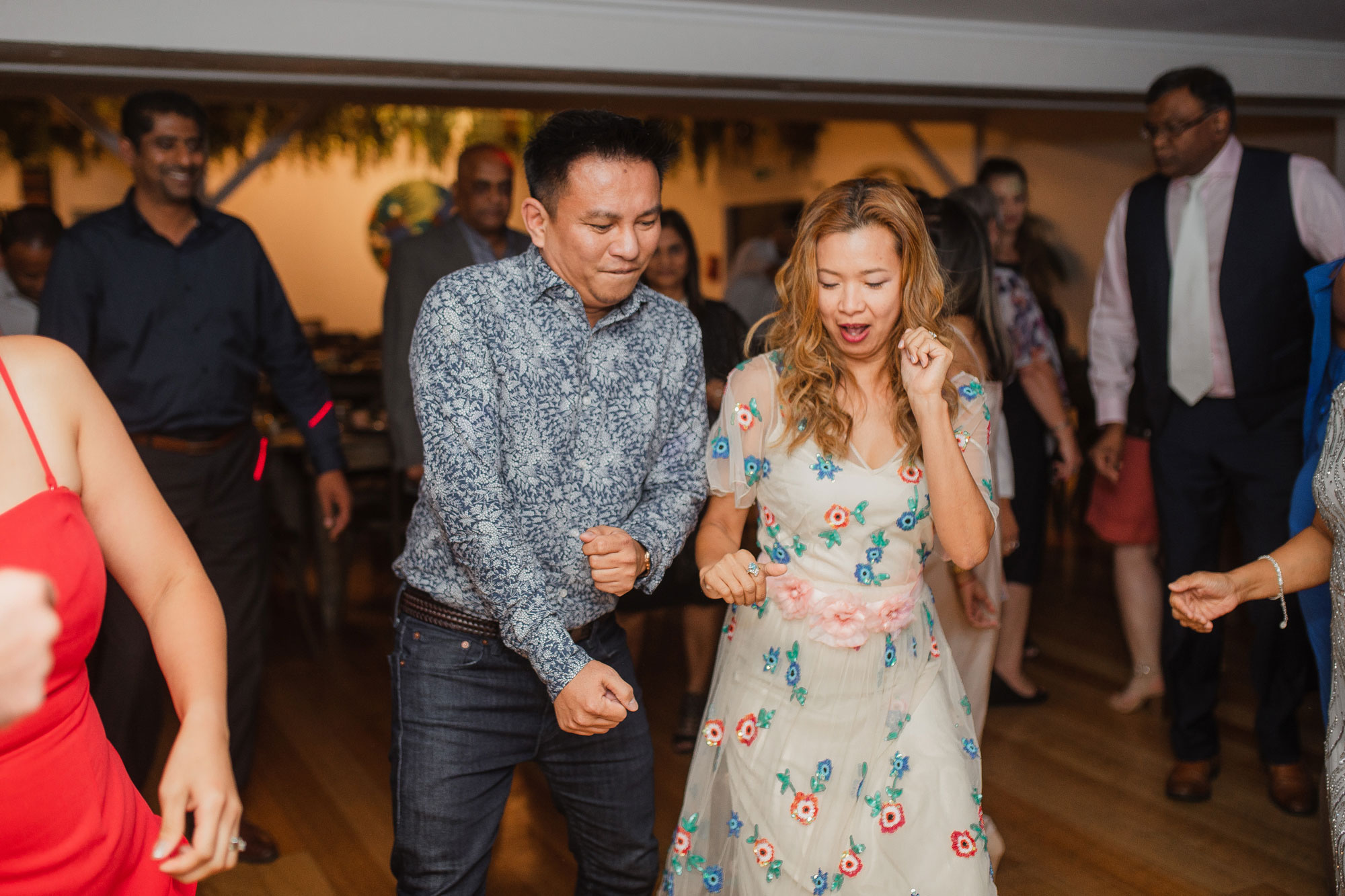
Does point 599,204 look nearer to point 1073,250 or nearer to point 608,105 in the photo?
point 608,105

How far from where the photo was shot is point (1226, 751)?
3514 millimetres

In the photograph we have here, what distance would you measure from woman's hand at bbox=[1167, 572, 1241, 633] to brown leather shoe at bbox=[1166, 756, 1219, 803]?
1.53m

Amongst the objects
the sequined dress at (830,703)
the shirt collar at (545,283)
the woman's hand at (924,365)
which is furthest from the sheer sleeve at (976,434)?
the shirt collar at (545,283)

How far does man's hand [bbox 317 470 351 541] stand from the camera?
119 inches

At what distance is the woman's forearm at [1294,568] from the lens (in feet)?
6.28

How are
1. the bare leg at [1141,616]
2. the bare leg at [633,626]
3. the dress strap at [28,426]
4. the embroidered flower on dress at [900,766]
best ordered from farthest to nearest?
the bare leg at [1141,616] → the bare leg at [633,626] → the embroidered flower on dress at [900,766] → the dress strap at [28,426]

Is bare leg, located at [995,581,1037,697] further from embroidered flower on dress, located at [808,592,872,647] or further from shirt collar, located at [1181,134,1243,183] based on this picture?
embroidered flower on dress, located at [808,592,872,647]

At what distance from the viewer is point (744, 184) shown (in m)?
10.1

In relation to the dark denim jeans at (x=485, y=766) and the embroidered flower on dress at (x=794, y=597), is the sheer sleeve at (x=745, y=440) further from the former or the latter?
the dark denim jeans at (x=485, y=766)

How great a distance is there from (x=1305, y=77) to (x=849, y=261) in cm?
373

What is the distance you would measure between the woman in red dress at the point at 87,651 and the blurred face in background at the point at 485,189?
2716 mm

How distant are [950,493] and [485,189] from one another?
8.30 feet

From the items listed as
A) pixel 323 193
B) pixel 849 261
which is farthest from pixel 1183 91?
pixel 323 193

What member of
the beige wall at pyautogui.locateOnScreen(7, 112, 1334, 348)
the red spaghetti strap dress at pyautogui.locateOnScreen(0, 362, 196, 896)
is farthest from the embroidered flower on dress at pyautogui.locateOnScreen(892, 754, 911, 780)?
the beige wall at pyautogui.locateOnScreen(7, 112, 1334, 348)
